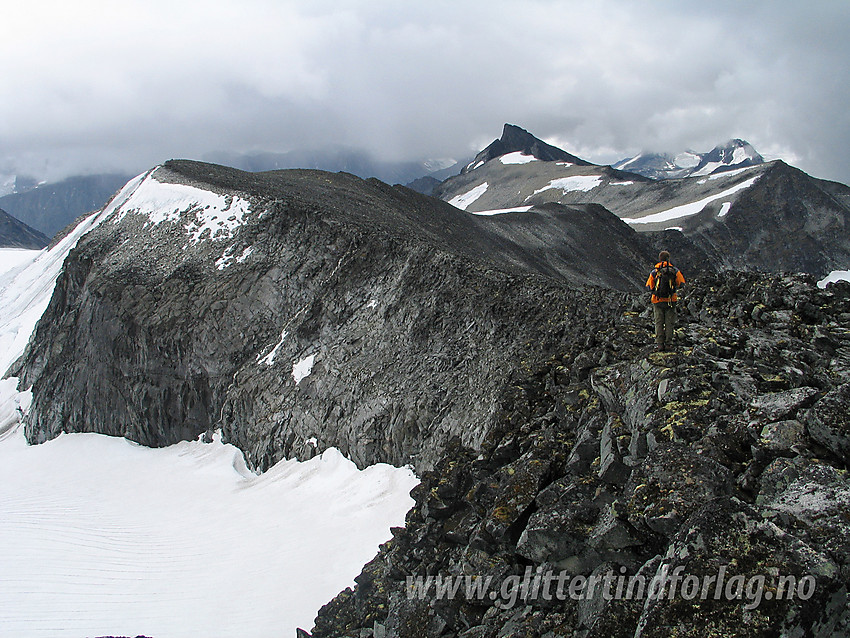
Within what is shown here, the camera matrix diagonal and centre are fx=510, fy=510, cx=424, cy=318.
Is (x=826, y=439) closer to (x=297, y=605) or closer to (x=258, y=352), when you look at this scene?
(x=297, y=605)

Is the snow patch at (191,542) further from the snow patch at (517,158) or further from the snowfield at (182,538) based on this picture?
the snow patch at (517,158)

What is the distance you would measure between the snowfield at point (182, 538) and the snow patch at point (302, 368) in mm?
133

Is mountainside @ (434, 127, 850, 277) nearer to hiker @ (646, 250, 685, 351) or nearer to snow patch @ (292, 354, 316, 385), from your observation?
snow patch @ (292, 354, 316, 385)

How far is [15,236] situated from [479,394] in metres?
205

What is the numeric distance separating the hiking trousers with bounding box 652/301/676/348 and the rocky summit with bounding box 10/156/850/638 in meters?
0.43

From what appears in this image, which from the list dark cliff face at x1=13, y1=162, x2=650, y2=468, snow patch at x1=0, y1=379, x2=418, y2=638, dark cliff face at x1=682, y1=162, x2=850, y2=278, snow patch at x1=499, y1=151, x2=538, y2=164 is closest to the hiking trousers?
dark cliff face at x1=13, y1=162, x2=650, y2=468

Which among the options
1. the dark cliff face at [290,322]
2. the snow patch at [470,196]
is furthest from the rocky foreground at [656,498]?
the snow patch at [470,196]

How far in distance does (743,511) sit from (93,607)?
19.1 m

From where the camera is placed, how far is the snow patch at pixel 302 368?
22973 millimetres

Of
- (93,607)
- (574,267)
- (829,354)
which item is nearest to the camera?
(829,354)

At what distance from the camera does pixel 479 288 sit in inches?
803

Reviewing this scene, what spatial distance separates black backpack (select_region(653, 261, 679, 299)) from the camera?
33.5ft

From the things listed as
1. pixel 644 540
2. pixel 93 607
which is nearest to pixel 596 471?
pixel 644 540

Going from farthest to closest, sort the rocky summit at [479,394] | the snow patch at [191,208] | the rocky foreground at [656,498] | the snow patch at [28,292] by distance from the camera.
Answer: the snow patch at [28,292], the snow patch at [191,208], the rocky summit at [479,394], the rocky foreground at [656,498]
